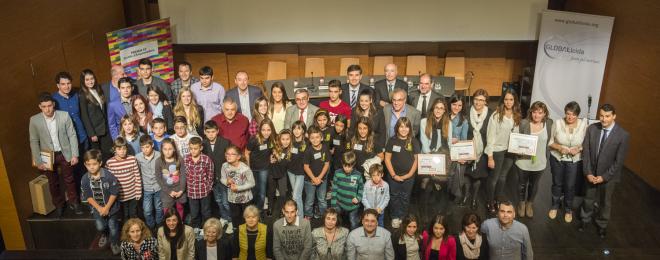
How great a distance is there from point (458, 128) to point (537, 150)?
2.70 ft

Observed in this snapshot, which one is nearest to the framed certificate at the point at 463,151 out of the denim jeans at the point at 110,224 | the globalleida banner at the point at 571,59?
the denim jeans at the point at 110,224

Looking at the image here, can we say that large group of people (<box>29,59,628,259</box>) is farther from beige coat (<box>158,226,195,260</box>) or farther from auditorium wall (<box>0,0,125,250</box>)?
auditorium wall (<box>0,0,125,250</box>)

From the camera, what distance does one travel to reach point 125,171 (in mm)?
5137

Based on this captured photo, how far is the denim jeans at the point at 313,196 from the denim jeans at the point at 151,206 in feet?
4.82

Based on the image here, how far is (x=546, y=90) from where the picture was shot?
8.33 metres

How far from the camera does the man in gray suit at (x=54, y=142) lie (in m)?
5.45

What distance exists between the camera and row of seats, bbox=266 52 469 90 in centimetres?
955

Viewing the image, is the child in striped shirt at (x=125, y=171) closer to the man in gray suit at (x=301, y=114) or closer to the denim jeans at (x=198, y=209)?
the denim jeans at (x=198, y=209)

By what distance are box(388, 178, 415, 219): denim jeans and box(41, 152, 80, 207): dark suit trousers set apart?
3.40m

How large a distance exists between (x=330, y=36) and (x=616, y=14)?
4.33 metres

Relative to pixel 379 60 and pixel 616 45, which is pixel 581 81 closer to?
pixel 616 45

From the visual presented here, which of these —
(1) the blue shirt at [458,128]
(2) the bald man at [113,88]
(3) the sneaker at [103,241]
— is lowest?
(3) the sneaker at [103,241]

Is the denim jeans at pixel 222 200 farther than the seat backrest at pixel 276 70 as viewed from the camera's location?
No

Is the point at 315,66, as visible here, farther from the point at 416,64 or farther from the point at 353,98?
the point at 353,98
